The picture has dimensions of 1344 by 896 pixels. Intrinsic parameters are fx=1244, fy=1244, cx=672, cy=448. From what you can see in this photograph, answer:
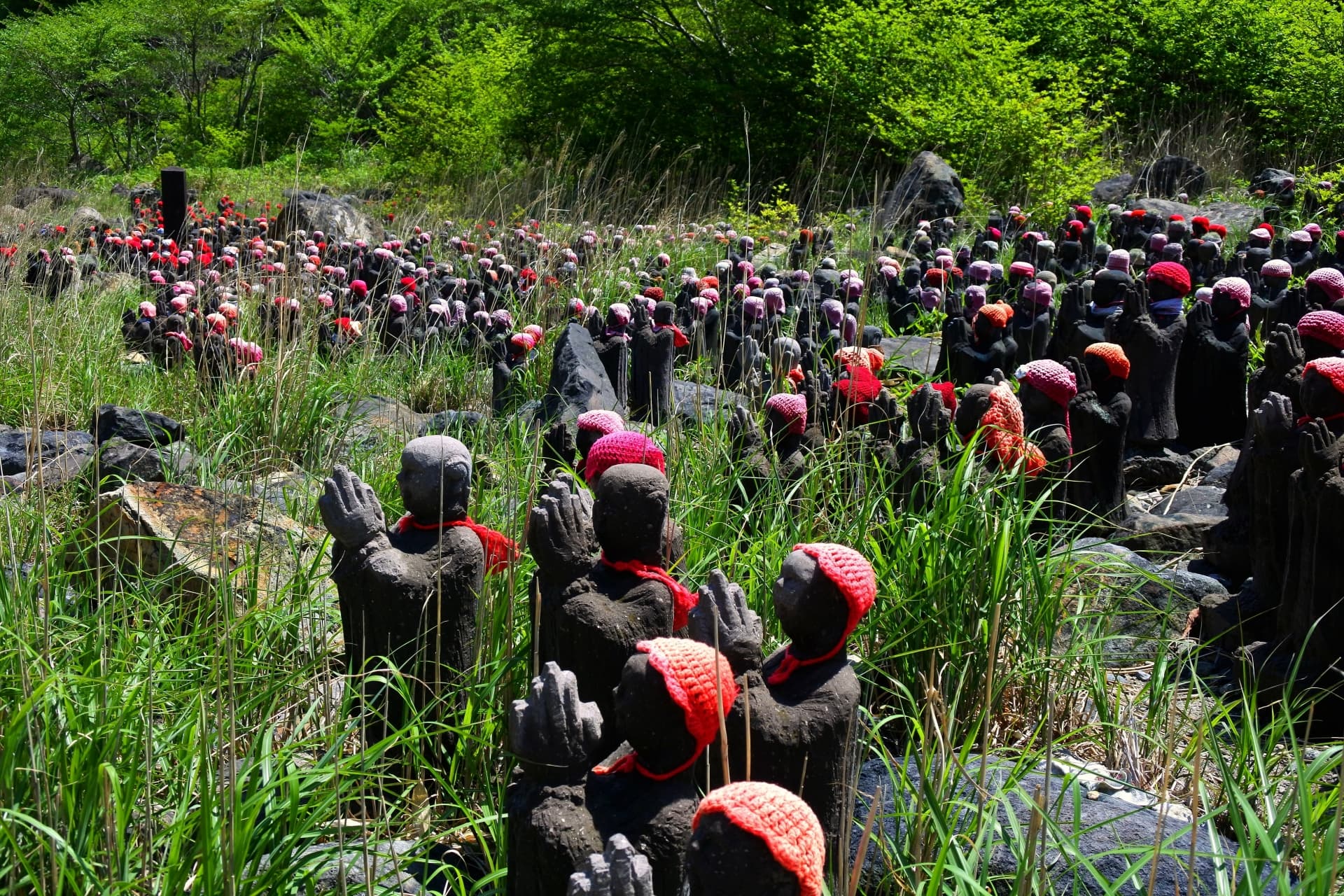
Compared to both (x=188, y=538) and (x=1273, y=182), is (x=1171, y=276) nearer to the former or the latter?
(x=188, y=538)

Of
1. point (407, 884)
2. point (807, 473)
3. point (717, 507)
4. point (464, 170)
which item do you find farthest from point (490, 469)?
point (464, 170)

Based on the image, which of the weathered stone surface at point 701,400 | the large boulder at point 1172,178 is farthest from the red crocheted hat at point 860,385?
the large boulder at point 1172,178

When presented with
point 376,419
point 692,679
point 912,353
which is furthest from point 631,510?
point 912,353

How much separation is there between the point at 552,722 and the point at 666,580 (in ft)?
2.36

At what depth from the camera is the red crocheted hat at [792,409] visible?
14.1 ft

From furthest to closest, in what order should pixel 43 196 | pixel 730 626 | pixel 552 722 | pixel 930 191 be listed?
pixel 43 196
pixel 930 191
pixel 730 626
pixel 552 722

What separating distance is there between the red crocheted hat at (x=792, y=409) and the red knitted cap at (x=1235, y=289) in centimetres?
287

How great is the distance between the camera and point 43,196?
17031mm

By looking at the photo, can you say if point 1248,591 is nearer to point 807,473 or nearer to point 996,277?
point 807,473

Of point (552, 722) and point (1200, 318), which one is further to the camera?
point (1200, 318)

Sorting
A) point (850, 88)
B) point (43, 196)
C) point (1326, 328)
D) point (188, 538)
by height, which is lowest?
point (43, 196)

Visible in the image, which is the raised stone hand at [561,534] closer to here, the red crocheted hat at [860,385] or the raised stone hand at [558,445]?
the raised stone hand at [558,445]

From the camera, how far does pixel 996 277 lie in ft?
28.7

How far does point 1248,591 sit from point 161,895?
3.43 meters
